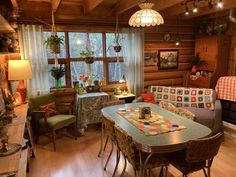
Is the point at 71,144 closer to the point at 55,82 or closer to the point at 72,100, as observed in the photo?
the point at 72,100

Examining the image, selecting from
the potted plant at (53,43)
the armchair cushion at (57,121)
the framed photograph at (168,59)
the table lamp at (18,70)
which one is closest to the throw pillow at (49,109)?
the armchair cushion at (57,121)

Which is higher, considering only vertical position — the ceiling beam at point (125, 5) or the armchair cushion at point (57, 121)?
the ceiling beam at point (125, 5)

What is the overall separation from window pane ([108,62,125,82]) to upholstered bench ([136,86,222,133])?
0.81 meters

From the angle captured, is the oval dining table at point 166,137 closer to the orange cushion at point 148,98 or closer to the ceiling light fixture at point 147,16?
the ceiling light fixture at point 147,16

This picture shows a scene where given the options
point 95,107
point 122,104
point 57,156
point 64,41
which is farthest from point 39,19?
point 57,156

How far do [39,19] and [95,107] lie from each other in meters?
2.05

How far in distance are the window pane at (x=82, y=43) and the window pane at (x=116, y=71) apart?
406 mm

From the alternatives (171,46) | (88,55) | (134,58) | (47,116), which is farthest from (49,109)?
(171,46)

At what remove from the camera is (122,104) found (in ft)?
10.8

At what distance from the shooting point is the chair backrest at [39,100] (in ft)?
11.6

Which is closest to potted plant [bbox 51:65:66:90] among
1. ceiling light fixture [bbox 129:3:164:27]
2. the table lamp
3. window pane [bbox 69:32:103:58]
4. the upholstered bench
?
window pane [bbox 69:32:103:58]

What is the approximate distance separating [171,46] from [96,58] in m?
2.05

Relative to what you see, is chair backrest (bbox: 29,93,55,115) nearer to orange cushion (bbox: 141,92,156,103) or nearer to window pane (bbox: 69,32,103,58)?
window pane (bbox: 69,32,103,58)

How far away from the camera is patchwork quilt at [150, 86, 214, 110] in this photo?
13.6 ft
